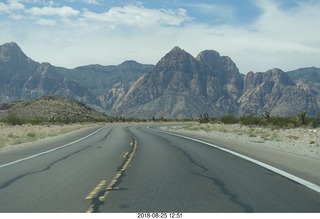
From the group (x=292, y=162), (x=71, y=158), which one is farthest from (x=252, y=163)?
(x=71, y=158)

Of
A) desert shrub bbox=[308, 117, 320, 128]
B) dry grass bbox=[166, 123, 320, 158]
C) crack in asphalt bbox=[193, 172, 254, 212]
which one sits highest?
desert shrub bbox=[308, 117, 320, 128]

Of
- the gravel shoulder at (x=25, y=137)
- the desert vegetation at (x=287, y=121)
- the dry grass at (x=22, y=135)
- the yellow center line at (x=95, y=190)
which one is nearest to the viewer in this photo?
the yellow center line at (x=95, y=190)

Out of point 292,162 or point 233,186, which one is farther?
point 292,162

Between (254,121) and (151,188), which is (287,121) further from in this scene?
(151,188)

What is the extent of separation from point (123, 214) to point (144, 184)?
3.22 meters

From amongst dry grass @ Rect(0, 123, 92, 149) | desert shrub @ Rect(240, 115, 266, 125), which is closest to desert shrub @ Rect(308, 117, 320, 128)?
desert shrub @ Rect(240, 115, 266, 125)

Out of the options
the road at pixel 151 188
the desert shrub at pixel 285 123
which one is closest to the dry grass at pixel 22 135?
the road at pixel 151 188

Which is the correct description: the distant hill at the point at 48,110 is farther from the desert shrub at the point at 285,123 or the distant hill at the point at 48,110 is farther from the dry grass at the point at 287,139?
the dry grass at the point at 287,139

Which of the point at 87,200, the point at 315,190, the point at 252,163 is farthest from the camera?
the point at 252,163

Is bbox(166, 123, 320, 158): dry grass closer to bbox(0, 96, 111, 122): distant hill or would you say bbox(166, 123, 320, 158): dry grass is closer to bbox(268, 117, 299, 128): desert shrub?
bbox(268, 117, 299, 128): desert shrub

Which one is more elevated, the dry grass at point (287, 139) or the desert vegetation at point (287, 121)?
the desert vegetation at point (287, 121)

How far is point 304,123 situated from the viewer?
167 feet

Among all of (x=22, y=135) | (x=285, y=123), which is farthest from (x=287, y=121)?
(x=22, y=135)

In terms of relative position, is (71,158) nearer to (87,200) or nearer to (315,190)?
(87,200)
